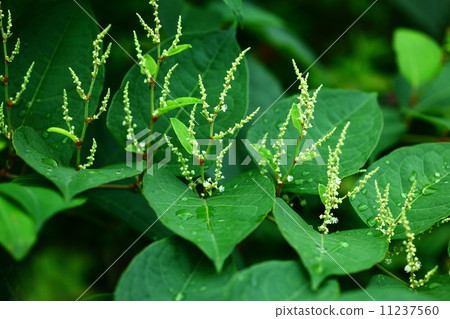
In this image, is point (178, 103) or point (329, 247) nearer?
point (329, 247)

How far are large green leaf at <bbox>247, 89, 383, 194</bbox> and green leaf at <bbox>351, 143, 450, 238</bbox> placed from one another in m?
0.08

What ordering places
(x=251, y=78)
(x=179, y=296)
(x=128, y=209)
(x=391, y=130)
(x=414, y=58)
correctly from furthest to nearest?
1. (x=251, y=78)
2. (x=414, y=58)
3. (x=391, y=130)
4. (x=128, y=209)
5. (x=179, y=296)

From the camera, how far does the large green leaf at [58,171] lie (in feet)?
3.02

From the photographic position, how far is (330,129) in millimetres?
1334

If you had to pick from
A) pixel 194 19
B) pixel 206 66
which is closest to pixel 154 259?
pixel 206 66

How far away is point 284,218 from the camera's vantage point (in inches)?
40.5

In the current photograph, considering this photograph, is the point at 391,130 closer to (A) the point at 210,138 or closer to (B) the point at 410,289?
(B) the point at 410,289

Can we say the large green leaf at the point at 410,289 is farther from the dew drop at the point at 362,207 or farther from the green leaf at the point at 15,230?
the green leaf at the point at 15,230

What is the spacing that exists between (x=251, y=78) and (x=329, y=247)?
1408 mm

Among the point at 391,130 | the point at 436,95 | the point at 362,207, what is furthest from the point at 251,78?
the point at 362,207

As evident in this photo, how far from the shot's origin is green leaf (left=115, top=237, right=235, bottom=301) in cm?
93
